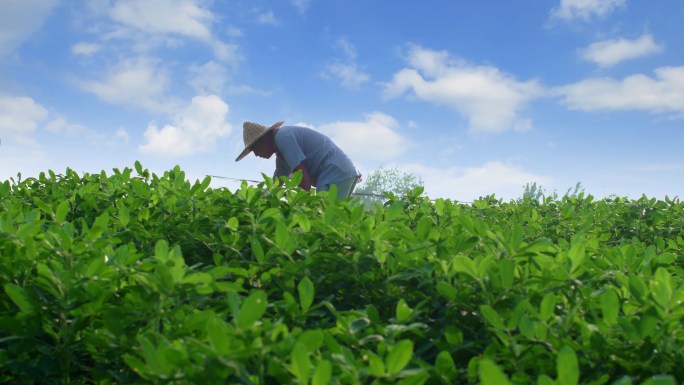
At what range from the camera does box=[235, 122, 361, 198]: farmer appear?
8375mm

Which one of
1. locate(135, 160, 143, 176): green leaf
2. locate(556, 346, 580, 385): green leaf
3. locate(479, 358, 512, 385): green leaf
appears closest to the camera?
locate(479, 358, 512, 385): green leaf

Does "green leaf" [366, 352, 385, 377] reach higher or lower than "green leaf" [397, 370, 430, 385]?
higher

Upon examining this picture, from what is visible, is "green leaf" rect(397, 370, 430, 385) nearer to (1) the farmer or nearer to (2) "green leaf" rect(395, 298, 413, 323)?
(2) "green leaf" rect(395, 298, 413, 323)

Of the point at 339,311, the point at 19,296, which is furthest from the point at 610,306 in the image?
the point at 19,296

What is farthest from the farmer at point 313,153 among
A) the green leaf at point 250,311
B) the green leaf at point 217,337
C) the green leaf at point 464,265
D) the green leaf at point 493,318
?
the green leaf at point 217,337

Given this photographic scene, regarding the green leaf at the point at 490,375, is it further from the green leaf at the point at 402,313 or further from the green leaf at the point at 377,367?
the green leaf at the point at 402,313

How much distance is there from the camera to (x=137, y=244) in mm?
3123

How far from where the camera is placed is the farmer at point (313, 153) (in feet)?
27.5

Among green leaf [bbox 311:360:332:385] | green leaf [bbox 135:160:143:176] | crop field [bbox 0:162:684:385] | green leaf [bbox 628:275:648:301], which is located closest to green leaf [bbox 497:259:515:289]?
crop field [bbox 0:162:684:385]

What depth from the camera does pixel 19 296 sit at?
2.07 metres

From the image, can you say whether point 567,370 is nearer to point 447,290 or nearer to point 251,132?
point 447,290

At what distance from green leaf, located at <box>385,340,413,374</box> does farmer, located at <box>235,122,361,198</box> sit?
656 cm

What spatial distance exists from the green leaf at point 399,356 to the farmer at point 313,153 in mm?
6563

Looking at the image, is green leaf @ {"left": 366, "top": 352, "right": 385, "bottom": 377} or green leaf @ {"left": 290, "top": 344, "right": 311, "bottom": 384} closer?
green leaf @ {"left": 290, "top": 344, "right": 311, "bottom": 384}
